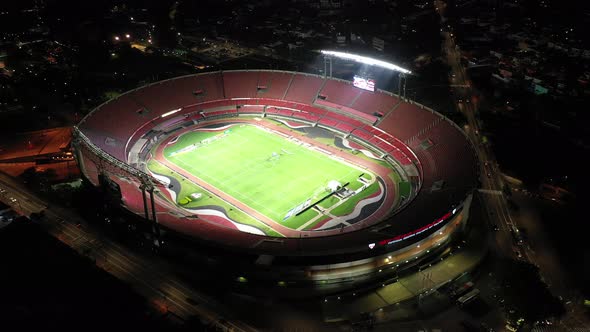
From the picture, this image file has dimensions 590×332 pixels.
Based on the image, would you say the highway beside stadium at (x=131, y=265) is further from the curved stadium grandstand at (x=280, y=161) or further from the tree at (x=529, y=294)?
the tree at (x=529, y=294)

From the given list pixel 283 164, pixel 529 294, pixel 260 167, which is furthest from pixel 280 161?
pixel 529 294

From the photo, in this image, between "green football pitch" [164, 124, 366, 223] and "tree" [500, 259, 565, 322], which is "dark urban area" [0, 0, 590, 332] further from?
"green football pitch" [164, 124, 366, 223]

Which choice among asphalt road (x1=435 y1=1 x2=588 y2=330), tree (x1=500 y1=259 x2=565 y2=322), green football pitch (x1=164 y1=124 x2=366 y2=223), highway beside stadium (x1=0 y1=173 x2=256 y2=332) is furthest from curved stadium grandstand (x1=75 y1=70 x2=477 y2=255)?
tree (x1=500 y1=259 x2=565 y2=322)

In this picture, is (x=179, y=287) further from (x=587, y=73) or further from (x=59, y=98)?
(x=587, y=73)

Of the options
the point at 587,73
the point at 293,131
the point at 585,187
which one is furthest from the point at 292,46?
the point at 585,187

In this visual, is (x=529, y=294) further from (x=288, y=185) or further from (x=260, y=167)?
(x=260, y=167)
